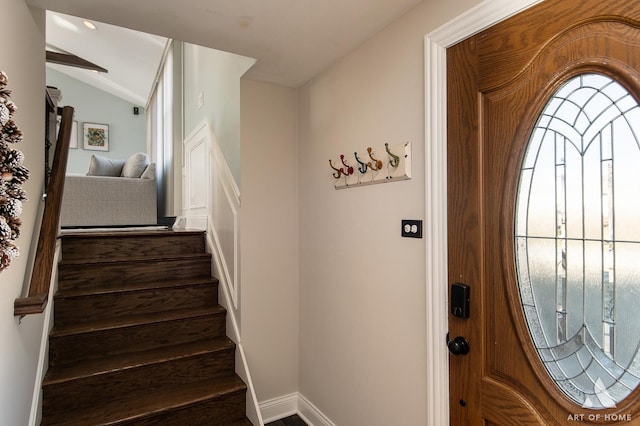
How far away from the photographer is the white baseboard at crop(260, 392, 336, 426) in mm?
2318

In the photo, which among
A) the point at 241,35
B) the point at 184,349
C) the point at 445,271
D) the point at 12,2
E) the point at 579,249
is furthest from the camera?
the point at 184,349

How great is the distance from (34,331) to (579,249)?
89.2 inches

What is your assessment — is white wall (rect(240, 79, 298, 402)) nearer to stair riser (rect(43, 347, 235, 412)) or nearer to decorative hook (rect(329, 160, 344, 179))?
stair riser (rect(43, 347, 235, 412))

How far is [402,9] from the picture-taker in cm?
154

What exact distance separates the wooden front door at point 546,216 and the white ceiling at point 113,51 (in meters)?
4.43

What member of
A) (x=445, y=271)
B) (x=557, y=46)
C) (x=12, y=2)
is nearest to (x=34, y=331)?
(x=12, y=2)

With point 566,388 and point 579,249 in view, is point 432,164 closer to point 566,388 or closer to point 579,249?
point 579,249

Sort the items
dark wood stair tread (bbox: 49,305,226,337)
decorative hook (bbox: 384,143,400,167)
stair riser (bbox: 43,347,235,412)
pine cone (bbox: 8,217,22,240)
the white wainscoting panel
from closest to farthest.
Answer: pine cone (bbox: 8,217,22,240) < decorative hook (bbox: 384,143,400,167) < stair riser (bbox: 43,347,235,412) < dark wood stair tread (bbox: 49,305,226,337) < the white wainscoting panel

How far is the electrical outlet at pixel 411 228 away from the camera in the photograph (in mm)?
1499

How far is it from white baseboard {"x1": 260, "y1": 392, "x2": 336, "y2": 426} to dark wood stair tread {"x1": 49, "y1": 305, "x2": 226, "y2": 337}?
0.73 m

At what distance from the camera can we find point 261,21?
1631mm

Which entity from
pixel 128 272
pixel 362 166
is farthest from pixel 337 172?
pixel 128 272

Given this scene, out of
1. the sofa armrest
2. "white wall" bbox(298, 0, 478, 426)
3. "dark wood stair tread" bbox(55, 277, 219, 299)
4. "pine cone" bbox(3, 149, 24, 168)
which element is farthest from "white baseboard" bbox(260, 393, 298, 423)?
the sofa armrest

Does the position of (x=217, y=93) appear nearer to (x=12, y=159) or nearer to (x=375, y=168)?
(x=375, y=168)
